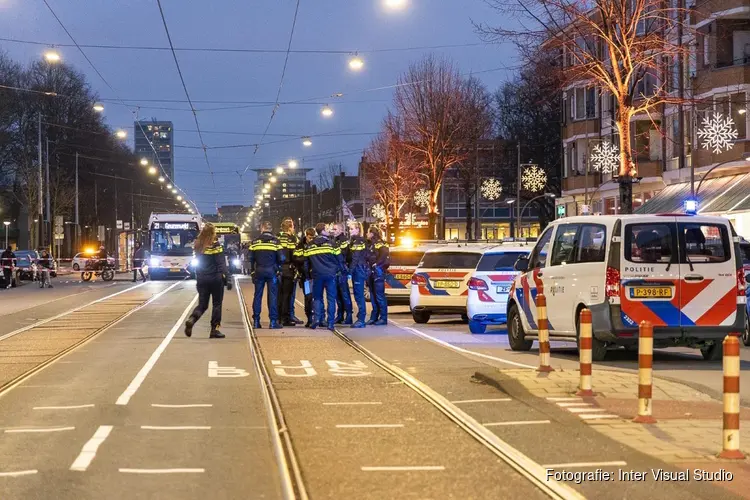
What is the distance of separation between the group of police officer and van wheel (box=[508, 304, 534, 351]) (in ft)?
14.0

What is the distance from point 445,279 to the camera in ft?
79.7

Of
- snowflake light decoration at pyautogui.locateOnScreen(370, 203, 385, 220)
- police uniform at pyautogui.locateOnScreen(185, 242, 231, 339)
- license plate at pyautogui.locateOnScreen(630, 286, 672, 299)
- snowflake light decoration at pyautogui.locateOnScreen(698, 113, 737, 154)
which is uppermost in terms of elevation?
snowflake light decoration at pyautogui.locateOnScreen(698, 113, 737, 154)

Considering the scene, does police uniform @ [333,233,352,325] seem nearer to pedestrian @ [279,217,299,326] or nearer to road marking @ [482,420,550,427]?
pedestrian @ [279,217,299,326]

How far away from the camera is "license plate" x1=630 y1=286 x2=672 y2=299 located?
15.2 metres

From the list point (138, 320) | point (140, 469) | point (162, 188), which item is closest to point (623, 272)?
point (140, 469)

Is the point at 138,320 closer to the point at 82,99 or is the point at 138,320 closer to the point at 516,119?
the point at 82,99

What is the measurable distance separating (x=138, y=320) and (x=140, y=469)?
17.6m

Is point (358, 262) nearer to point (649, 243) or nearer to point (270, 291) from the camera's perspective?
point (270, 291)

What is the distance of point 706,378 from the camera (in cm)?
1383

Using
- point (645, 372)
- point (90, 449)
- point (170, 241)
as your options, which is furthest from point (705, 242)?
point (170, 241)

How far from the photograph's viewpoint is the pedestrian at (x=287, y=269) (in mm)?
22219

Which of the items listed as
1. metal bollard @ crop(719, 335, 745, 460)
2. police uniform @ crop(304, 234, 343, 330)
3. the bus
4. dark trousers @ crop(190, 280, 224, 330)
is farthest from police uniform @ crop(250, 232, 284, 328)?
the bus

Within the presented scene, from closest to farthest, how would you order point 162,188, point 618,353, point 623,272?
1. point 623,272
2. point 618,353
3. point 162,188

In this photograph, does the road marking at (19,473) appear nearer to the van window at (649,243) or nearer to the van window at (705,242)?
the van window at (649,243)
